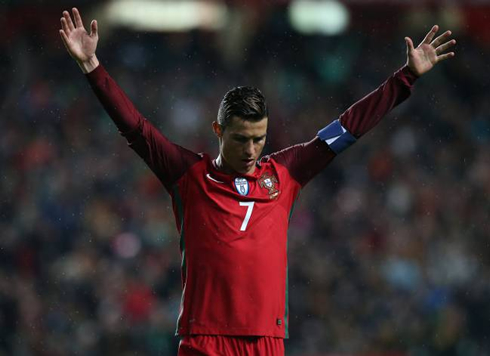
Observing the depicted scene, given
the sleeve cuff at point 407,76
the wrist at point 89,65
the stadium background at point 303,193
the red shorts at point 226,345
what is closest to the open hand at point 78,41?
the wrist at point 89,65

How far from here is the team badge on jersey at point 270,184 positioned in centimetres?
443

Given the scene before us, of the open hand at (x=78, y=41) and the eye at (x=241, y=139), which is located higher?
the open hand at (x=78, y=41)

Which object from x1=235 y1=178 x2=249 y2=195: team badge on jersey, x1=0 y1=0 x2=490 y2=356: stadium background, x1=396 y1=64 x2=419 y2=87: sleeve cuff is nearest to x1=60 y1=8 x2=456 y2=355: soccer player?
x1=235 y1=178 x2=249 y2=195: team badge on jersey

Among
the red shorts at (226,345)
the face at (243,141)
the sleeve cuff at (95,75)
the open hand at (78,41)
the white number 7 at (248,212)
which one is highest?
the open hand at (78,41)

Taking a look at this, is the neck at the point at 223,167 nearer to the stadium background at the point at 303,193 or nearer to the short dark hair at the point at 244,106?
the short dark hair at the point at 244,106

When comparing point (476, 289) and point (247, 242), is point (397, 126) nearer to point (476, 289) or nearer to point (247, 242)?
point (476, 289)

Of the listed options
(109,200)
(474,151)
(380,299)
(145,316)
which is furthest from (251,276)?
(474,151)

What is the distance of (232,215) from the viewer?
14.1 ft

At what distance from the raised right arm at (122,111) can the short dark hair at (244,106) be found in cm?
26

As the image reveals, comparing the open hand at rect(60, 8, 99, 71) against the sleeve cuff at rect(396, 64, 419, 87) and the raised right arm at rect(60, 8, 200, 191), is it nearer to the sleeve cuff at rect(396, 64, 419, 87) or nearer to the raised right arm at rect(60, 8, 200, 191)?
the raised right arm at rect(60, 8, 200, 191)

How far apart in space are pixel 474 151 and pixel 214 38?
444 centimetres

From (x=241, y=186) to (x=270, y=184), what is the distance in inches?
5.2

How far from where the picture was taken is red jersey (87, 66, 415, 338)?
420cm

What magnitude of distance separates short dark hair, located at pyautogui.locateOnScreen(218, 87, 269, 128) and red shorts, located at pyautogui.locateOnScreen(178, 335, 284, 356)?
0.90m
